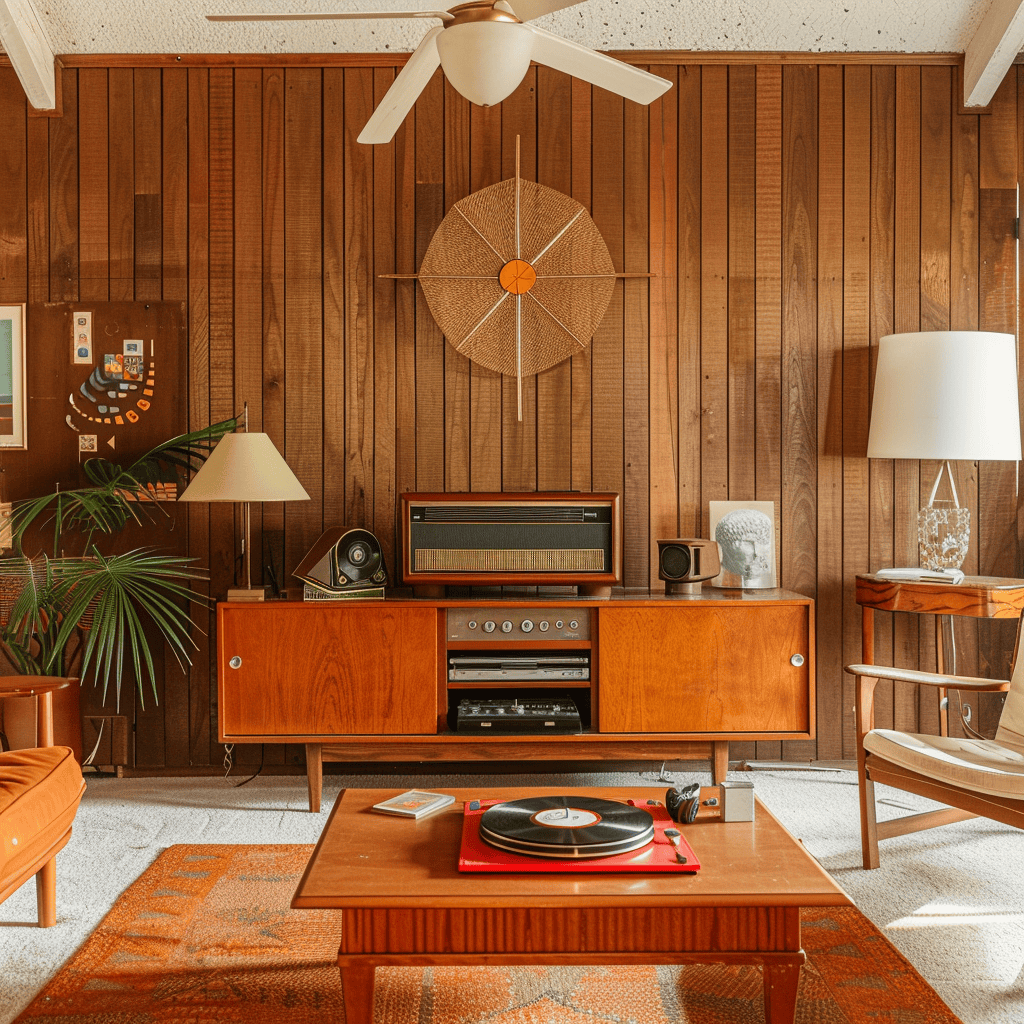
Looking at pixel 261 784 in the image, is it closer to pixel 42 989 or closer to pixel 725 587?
pixel 42 989

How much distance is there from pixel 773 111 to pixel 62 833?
311cm

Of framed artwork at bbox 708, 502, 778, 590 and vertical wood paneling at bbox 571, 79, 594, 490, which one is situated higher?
vertical wood paneling at bbox 571, 79, 594, 490

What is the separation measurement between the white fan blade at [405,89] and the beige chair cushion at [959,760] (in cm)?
178

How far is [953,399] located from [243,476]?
2.19m

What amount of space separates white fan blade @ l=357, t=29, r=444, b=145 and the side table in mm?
2004

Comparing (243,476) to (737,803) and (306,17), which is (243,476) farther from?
(737,803)

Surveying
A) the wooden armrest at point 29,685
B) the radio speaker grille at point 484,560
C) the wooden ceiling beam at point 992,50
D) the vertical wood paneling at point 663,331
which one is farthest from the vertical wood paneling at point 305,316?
the wooden ceiling beam at point 992,50

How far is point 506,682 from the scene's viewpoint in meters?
2.87

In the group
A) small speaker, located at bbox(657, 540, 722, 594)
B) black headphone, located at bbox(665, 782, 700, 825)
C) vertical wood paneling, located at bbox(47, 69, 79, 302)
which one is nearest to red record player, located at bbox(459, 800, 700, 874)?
black headphone, located at bbox(665, 782, 700, 825)

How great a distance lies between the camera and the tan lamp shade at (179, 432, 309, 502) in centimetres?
276

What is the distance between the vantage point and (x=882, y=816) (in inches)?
109

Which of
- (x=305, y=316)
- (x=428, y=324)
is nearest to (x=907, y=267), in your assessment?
(x=428, y=324)

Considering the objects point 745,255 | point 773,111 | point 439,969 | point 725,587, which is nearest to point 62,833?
point 439,969

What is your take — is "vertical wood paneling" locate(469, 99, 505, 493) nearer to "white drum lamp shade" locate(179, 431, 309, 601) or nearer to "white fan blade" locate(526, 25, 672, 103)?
"white drum lamp shade" locate(179, 431, 309, 601)
